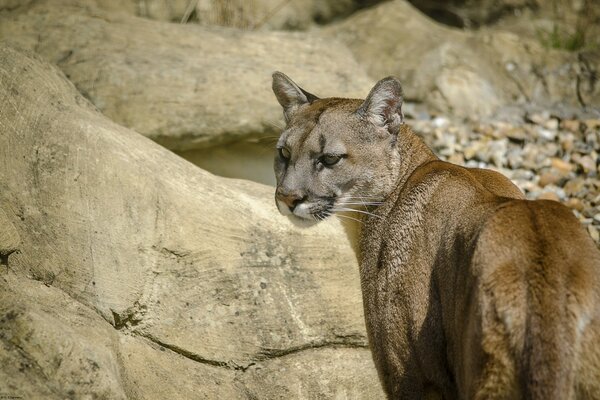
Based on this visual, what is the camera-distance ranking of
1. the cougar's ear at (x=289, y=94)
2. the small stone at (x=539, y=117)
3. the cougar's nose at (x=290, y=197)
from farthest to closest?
the small stone at (x=539, y=117) → the cougar's ear at (x=289, y=94) → the cougar's nose at (x=290, y=197)

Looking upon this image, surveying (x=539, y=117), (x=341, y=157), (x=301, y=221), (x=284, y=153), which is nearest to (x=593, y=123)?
(x=539, y=117)

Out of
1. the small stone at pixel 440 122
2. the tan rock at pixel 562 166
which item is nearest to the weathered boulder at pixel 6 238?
the tan rock at pixel 562 166

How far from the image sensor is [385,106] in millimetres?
6020

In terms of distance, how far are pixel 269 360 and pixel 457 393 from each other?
5.42ft

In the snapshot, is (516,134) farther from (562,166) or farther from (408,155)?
(408,155)

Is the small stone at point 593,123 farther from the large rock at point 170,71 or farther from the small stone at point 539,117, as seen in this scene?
the large rock at point 170,71

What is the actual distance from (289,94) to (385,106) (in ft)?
2.94

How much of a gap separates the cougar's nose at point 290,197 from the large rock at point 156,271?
0.54m

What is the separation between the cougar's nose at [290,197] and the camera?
576 cm

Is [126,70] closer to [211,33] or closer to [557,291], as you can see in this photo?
[211,33]

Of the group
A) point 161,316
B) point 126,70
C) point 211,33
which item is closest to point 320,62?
point 211,33

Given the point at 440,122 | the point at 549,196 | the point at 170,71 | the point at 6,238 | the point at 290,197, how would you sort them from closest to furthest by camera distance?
1. the point at 6,238
2. the point at 290,197
3. the point at 549,196
4. the point at 170,71
5. the point at 440,122

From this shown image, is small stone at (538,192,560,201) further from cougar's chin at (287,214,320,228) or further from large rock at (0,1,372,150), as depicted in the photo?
cougar's chin at (287,214,320,228)

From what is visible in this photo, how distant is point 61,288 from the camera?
5.47m
